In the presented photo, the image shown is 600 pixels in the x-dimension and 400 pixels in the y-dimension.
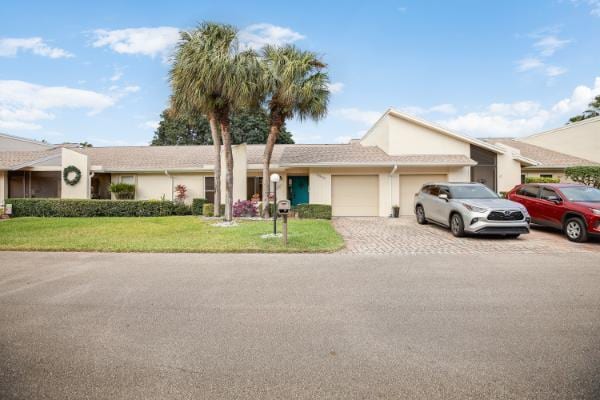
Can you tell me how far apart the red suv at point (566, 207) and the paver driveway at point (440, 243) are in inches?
15.9

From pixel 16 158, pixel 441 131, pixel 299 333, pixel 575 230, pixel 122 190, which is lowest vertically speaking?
pixel 299 333

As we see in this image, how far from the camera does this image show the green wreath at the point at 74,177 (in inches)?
668

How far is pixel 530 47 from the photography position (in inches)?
611

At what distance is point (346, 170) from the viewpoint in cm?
1669

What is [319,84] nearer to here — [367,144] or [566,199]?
[367,144]

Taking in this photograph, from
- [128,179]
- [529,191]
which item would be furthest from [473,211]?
[128,179]

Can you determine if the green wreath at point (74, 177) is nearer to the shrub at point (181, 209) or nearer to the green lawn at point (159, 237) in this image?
the green lawn at point (159, 237)

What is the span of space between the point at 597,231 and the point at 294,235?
8715mm

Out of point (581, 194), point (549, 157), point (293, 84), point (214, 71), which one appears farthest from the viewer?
point (549, 157)

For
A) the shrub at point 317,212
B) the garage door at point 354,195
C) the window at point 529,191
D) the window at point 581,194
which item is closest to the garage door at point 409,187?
the garage door at point 354,195

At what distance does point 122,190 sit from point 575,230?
20.1 metres

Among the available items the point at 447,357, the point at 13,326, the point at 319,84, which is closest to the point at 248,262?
the point at 13,326

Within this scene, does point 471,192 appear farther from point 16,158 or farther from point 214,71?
point 16,158

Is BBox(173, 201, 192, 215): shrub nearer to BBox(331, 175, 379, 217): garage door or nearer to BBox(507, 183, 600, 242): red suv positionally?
BBox(331, 175, 379, 217): garage door
